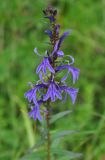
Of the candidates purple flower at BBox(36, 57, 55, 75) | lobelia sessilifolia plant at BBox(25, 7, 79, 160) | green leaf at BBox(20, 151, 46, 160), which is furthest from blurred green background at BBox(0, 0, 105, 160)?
purple flower at BBox(36, 57, 55, 75)

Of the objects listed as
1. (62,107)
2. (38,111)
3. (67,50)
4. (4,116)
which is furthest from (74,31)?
(38,111)

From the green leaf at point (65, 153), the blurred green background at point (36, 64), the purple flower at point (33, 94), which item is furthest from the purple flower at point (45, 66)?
the blurred green background at point (36, 64)

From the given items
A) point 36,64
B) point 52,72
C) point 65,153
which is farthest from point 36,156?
point 36,64

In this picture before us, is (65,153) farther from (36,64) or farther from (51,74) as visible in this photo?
(36,64)

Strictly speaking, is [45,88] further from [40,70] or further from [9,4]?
[9,4]

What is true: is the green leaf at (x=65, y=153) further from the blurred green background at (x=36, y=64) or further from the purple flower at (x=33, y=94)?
the blurred green background at (x=36, y=64)

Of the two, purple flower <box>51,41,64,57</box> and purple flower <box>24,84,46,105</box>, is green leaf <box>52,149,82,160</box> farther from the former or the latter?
purple flower <box>51,41,64,57</box>
